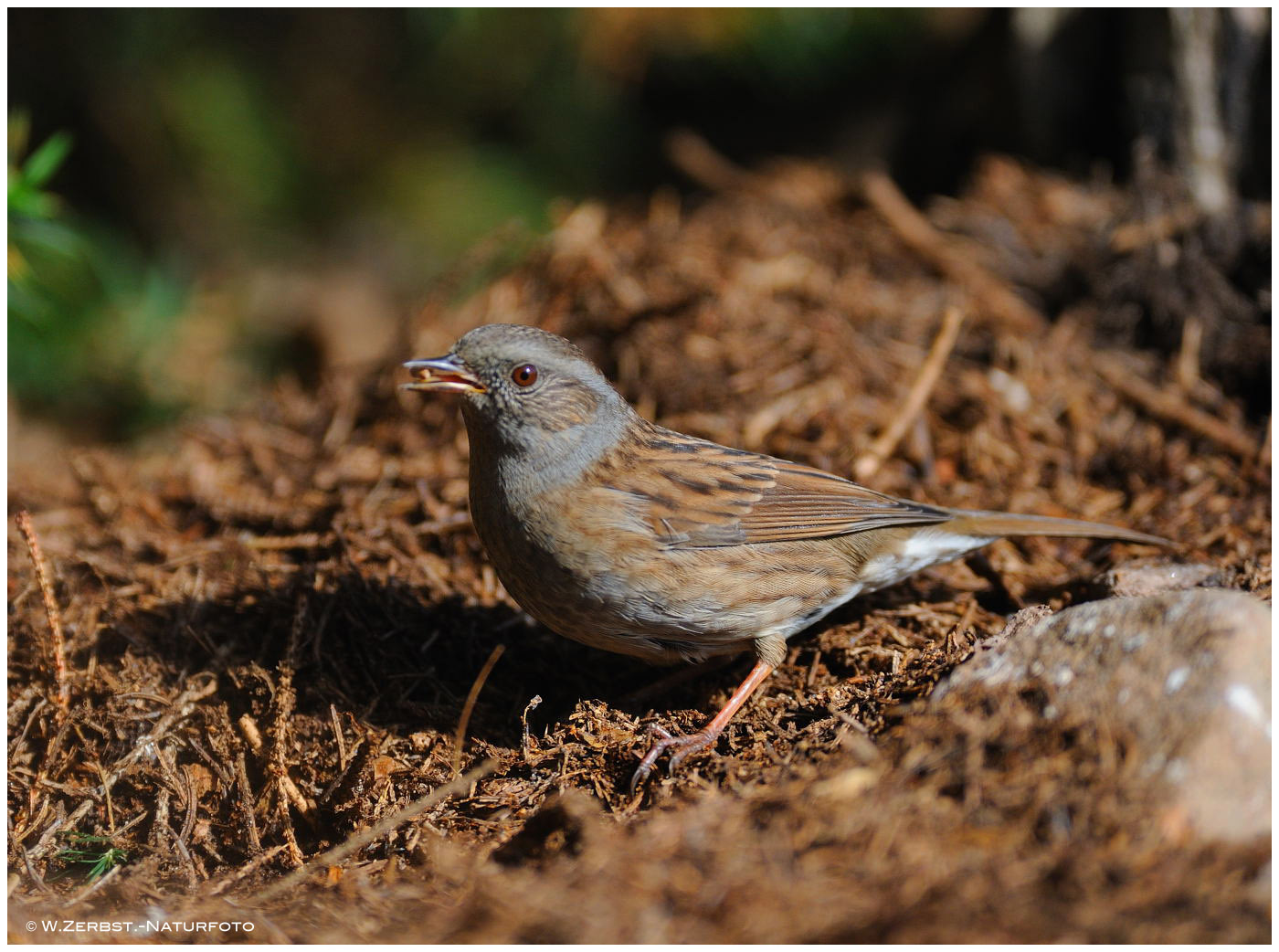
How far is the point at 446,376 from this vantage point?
12.9 feet

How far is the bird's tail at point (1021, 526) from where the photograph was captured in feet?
14.0

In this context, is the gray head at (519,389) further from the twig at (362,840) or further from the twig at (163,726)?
the twig at (163,726)

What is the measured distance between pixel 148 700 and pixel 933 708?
9.16 ft

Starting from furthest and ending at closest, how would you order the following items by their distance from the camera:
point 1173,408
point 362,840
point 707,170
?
1. point 707,170
2. point 1173,408
3. point 362,840

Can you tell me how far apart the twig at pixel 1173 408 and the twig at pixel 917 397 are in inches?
33.5

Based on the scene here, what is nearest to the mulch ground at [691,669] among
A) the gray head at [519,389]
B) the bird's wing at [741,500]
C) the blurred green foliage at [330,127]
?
the bird's wing at [741,500]

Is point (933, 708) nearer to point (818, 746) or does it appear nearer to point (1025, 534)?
point (818, 746)

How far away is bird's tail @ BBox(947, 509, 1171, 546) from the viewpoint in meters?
4.27

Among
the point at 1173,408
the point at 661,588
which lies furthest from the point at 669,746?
the point at 1173,408

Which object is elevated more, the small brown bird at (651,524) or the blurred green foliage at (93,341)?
the blurred green foliage at (93,341)

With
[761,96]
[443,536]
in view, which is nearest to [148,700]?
[443,536]

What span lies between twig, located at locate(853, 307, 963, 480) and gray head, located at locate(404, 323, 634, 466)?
1704mm

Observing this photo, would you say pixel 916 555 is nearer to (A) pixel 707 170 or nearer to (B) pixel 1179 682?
(B) pixel 1179 682

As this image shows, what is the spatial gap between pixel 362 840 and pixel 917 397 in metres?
3.62
